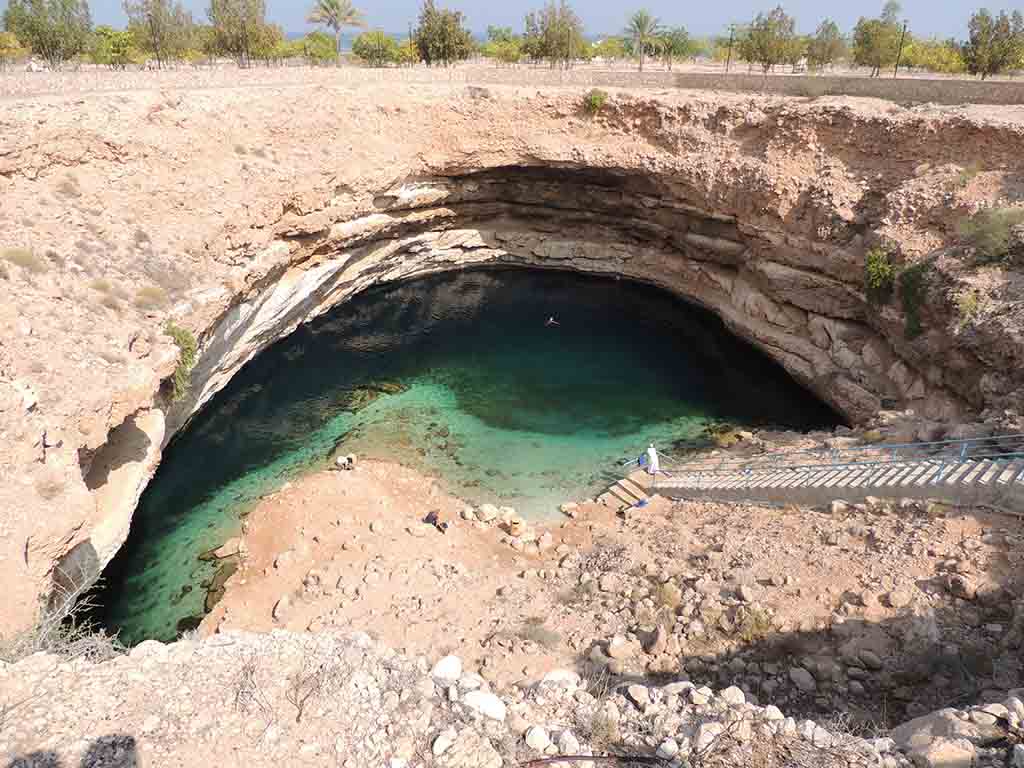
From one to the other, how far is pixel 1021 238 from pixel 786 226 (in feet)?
31.5

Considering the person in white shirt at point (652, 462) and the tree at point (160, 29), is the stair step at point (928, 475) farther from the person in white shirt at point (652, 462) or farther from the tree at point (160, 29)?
the tree at point (160, 29)

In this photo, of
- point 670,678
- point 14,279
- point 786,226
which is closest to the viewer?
point 670,678

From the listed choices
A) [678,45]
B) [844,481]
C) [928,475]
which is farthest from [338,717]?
[678,45]

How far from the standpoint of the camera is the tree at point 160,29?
4325 cm

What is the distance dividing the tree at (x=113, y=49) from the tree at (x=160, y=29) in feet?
6.14

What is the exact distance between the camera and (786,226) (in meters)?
28.4

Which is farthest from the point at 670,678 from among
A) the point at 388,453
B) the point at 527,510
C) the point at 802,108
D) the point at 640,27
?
the point at 640,27

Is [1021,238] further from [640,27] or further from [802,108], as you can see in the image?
[640,27]

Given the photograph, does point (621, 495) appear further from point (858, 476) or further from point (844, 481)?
point (858, 476)

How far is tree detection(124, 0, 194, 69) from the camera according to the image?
142 feet

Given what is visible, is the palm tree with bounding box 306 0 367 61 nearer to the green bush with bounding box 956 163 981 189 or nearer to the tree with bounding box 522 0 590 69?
the tree with bounding box 522 0 590 69

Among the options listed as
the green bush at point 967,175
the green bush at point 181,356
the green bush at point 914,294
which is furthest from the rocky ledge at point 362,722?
the green bush at point 967,175

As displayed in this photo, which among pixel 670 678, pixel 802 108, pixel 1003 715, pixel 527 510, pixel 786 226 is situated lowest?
pixel 527 510

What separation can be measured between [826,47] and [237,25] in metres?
41.9
